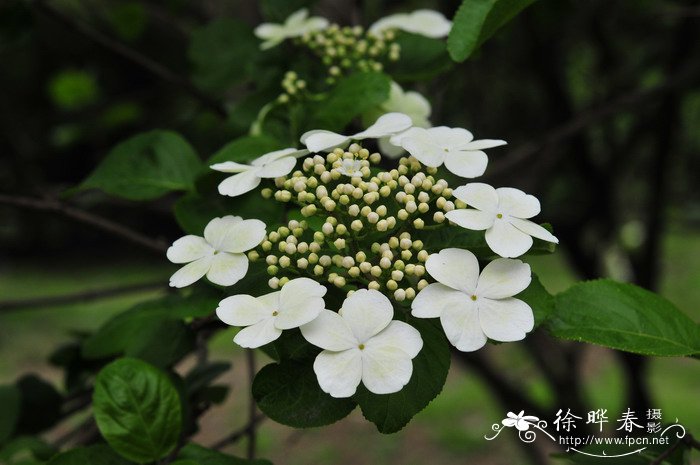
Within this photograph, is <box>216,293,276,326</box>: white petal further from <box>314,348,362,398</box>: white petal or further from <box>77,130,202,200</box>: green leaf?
<box>77,130,202,200</box>: green leaf

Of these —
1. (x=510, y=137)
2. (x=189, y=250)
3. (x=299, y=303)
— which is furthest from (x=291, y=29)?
(x=510, y=137)

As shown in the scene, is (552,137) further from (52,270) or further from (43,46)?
(52,270)

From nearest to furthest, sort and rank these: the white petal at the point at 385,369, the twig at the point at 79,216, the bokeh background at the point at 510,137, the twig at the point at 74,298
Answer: the white petal at the point at 385,369 → the twig at the point at 79,216 → the twig at the point at 74,298 → the bokeh background at the point at 510,137

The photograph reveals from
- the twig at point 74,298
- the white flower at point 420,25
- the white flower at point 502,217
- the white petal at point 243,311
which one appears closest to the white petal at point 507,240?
the white flower at point 502,217

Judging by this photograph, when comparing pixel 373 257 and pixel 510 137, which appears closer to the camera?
pixel 373 257

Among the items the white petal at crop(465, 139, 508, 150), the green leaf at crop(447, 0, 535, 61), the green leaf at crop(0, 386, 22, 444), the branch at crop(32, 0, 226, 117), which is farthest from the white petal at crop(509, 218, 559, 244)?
the branch at crop(32, 0, 226, 117)

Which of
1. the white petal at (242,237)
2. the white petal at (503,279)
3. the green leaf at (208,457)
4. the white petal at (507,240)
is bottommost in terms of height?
the green leaf at (208,457)

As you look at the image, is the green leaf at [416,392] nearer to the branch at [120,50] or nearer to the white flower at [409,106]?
the white flower at [409,106]

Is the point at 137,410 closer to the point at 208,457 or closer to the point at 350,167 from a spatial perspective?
the point at 208,457
